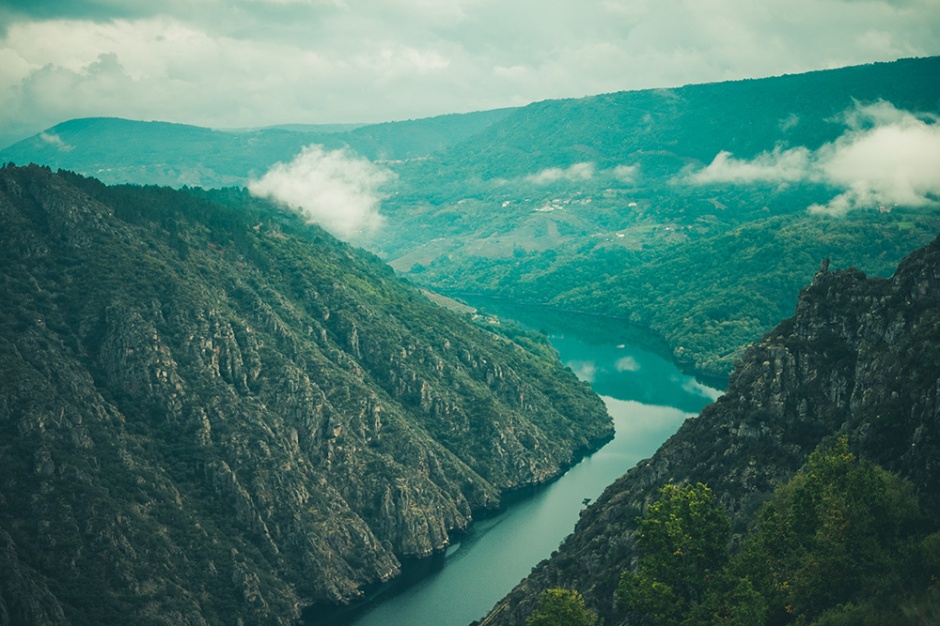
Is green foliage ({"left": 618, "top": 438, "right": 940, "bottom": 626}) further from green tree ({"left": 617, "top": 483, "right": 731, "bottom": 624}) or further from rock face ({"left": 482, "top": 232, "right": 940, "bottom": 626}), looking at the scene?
rock face ({"left": 482, "top": 232, "right": 940, "bottom": 626})

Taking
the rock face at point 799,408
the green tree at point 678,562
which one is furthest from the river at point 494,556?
the green tree at point 678,562

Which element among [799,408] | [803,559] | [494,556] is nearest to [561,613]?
[803,559]

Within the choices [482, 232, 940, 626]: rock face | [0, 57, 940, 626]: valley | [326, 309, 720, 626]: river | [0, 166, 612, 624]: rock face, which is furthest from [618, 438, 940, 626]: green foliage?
[0, 166, 612, 624]: rock face

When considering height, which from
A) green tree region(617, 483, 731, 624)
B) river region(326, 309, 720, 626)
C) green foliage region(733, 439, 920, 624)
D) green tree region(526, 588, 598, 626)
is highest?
green foliage region(733, 439, 920, 624)

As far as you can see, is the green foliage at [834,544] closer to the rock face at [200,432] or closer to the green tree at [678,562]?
the green tree at [678,562]

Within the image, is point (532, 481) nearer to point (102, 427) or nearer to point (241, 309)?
point (241, 309)

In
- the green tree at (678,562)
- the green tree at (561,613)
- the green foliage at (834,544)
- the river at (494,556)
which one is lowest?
the river at (494,556)
